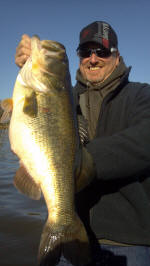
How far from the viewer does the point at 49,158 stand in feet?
7.26

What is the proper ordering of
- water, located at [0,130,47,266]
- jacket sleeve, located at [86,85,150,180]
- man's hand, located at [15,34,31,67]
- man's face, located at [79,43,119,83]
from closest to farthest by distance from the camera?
jacket sleeve, located at [86,85,150,180]
man's hand, located at [15,34,31,67]
man's face, located at [79,43,119,83]
water, located at [0,130,47,266]

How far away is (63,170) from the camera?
223 centimetres

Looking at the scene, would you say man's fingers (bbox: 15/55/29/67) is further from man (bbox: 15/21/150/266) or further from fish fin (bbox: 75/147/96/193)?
fish fin (bbox: 75/147/96/193)

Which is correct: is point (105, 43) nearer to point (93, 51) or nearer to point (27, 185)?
point (93, 51)

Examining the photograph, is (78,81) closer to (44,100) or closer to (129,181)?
(44,100)

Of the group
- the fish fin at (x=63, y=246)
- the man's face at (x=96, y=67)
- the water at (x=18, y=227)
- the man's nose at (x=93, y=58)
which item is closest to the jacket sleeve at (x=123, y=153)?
the fish fin at (x=63, y=246)

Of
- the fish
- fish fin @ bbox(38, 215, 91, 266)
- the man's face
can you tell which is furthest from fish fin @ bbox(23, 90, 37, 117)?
the man's face

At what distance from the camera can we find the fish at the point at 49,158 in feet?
7.28

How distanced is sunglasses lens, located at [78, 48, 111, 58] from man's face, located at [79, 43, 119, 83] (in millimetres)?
42

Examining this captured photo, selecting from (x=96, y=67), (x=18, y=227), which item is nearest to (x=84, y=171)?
(x=96, y=67)

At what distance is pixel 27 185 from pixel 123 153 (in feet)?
3.01

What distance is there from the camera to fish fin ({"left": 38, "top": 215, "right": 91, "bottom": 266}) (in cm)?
223

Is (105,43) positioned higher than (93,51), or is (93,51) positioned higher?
(105,43)

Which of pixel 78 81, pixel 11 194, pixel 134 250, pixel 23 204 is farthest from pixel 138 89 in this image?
pixel 11 194
